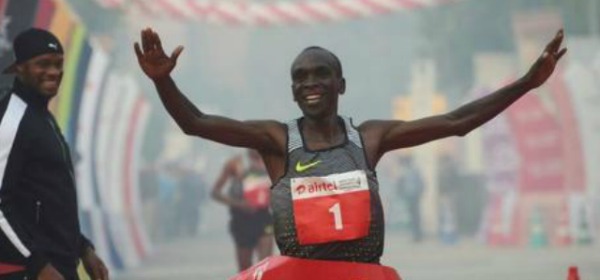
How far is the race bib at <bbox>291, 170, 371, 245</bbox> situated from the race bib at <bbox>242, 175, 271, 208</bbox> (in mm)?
7527

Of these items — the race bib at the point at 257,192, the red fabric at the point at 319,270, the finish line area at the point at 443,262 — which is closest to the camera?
the red fabric at the point at 319,270

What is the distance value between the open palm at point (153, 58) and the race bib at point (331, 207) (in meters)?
0.53

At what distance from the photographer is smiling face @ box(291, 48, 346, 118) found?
4453 millimetres

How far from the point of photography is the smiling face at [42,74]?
191 inches

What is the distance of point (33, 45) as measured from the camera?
16.1 ft

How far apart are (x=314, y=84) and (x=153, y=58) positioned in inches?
20.3

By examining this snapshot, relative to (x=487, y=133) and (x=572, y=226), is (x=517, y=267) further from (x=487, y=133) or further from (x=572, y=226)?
(x=487, y=133)

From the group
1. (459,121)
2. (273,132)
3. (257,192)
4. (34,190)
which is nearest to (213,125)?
(273,132)

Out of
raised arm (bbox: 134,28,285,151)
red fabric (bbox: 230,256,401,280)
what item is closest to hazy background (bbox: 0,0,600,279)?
raised arm (bbox: 134,28,285,151)

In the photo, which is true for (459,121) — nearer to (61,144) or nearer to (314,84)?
(314,84)

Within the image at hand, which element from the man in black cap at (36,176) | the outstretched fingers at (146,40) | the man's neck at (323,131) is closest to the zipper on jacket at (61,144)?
the man in black cap at (36,176)

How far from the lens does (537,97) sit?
24.4m

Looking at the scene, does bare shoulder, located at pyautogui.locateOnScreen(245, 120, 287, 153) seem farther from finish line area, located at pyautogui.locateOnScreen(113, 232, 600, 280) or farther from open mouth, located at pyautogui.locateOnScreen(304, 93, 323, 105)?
finish line area, located at pyautogui.locateOnScreen(113, 232, 600, 280)

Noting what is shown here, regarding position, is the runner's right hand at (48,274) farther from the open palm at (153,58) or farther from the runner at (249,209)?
the runner at (249,209)
